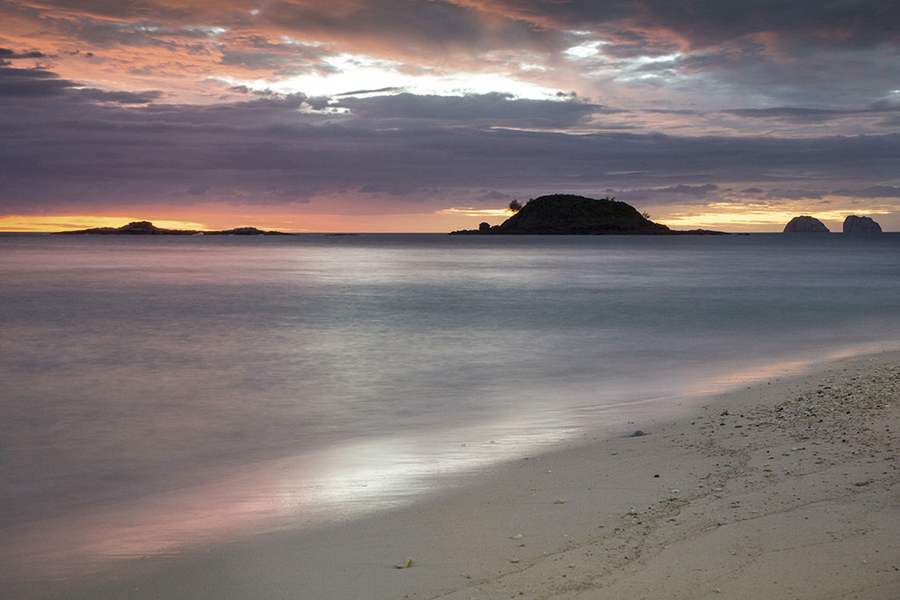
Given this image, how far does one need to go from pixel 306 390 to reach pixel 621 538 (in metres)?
8.94

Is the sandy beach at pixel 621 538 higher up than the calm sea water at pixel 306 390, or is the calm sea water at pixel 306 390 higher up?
the sandy beach at pixel 621 538

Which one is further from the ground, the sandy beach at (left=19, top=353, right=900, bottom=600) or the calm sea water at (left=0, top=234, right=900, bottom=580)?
the sandy beach at (left=19, top=353, right=900, bottom=600)

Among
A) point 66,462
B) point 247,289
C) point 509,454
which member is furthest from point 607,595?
point 247,289

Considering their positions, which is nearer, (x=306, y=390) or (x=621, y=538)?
(x=621, y=538)

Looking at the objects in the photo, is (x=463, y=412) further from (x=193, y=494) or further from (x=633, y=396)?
(x=193, y=494)

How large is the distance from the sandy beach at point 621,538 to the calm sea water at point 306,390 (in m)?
0.57

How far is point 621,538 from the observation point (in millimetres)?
4473

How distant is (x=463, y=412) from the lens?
1042cm

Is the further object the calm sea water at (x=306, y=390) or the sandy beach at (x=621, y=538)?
the calm sea water at (x=306, y=390)

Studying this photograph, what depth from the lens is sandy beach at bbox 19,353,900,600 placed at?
3.89m

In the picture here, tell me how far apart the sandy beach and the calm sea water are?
0.57 metres

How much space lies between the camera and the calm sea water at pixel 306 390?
6.08 metres

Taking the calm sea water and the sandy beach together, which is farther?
the calm sea water

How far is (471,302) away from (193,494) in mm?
26021
